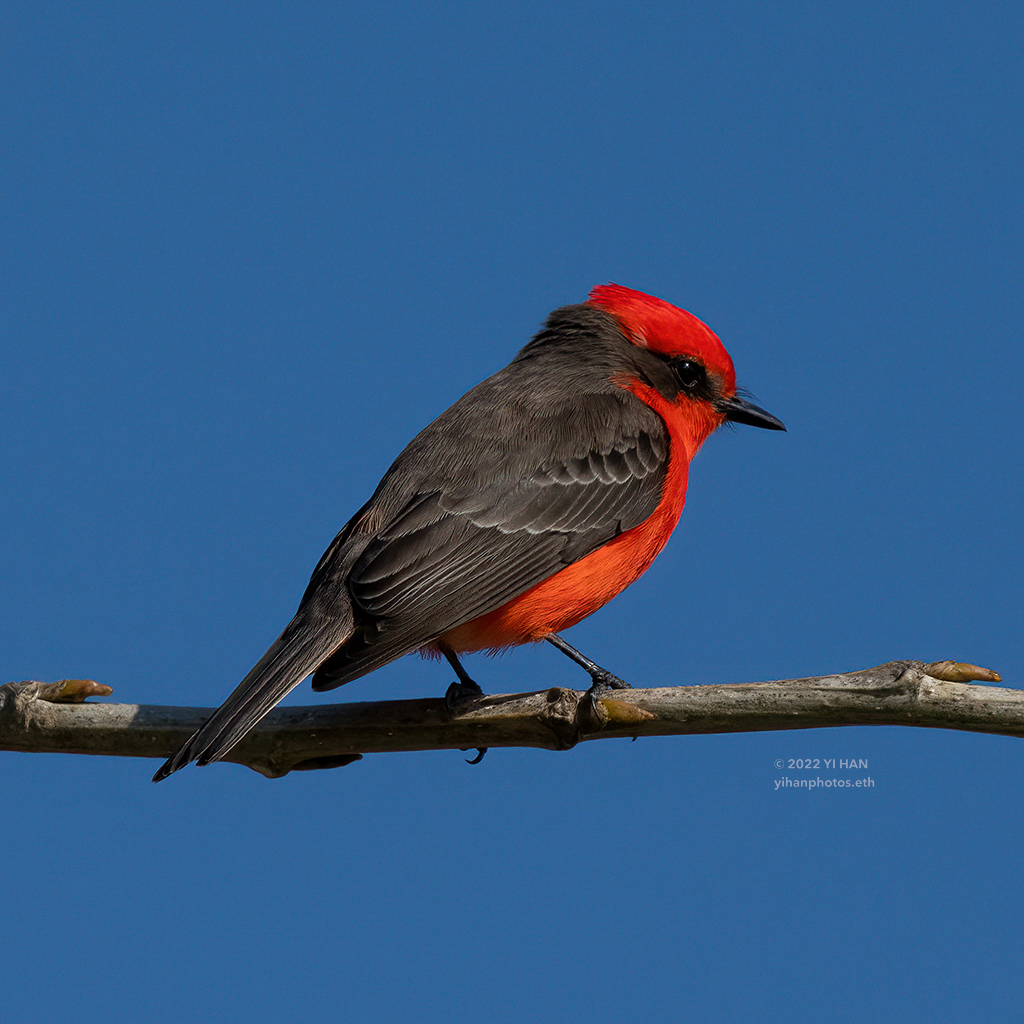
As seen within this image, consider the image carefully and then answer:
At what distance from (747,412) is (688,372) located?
1.41 feet

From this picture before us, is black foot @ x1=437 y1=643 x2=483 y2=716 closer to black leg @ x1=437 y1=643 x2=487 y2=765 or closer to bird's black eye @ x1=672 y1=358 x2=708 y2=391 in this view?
black leg @ x1=437 y1=643 x2=487 y2=765

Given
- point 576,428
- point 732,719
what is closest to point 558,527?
point 576,428

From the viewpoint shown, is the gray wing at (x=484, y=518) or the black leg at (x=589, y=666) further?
the black leg at (x=589, y=666)

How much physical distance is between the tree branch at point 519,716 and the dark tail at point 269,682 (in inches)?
11.2

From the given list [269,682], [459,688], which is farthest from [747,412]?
[269,682]

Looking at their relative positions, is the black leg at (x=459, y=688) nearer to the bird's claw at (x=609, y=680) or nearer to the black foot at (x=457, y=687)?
the black foot at (x=457, y=687)

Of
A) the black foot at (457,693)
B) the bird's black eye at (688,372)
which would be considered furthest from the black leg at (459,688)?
the bird's black eye at (688,372)

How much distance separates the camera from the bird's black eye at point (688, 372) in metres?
5.73

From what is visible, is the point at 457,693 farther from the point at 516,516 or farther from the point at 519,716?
the point at 516,516

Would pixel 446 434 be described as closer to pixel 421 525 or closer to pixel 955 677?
pixel 421 525

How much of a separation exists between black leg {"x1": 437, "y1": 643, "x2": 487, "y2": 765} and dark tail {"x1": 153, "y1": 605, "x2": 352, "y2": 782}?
0.50 m

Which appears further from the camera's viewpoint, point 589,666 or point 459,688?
point 589,666

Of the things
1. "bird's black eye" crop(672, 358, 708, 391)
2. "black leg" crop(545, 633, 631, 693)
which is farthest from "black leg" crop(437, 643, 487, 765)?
"bird's black eye" crop(672, 358, 708, 391)

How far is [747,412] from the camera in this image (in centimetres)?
586
